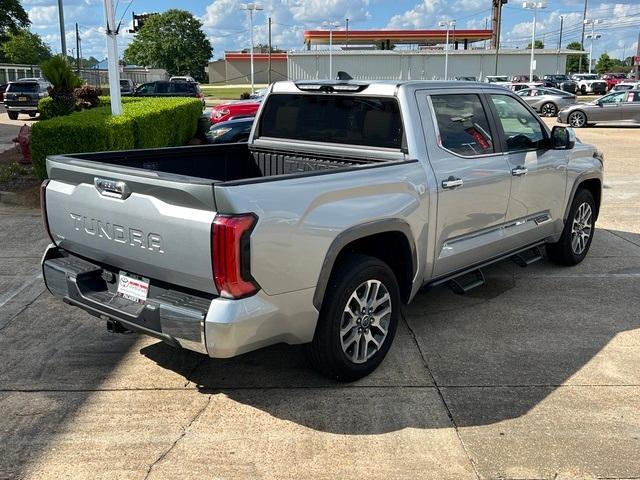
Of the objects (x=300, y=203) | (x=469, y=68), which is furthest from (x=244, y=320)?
(x=469, y=68)

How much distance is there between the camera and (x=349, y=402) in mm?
3867

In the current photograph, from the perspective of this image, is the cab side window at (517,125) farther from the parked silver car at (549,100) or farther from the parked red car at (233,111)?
the parked silver car at (549,100)

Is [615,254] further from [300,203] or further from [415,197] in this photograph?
[300,203]

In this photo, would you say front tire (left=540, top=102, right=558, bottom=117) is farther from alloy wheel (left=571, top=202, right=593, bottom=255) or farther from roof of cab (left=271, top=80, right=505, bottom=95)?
roof of cab (left=271, top=80, right=505, bottom=95)

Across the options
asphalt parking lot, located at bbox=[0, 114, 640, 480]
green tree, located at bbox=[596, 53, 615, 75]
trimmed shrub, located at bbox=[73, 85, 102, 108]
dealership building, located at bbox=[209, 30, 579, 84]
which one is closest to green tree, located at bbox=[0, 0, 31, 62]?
dealership building, located at bbox=[209, 30, 579, 84]

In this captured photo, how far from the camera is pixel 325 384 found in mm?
4102

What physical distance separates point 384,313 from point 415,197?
780 millimetres

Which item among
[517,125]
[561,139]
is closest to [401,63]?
[561,139]

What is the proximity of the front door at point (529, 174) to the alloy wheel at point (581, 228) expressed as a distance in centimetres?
55

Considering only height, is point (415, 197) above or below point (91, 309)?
above

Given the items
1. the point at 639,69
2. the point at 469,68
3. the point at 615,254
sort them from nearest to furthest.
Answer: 1. the point at 615,254
2. the point at 639,69
3. the point at 469,68

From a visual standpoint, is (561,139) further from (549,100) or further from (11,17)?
(11,17)

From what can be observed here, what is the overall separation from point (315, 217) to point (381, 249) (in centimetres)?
96

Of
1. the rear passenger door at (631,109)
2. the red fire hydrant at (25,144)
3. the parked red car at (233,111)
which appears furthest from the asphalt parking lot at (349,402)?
the rear passenger door at (631,109)
